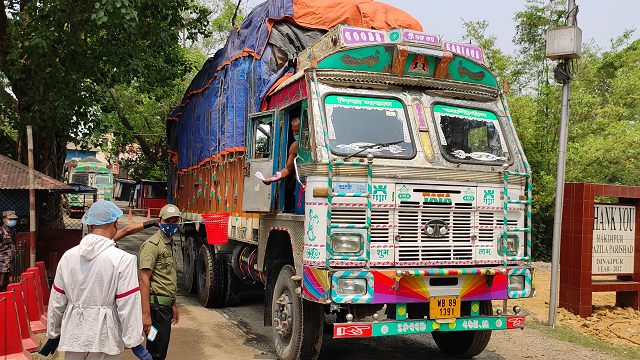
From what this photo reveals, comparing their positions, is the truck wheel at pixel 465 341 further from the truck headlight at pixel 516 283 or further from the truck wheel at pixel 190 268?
the truck wheel at pixel 190 268

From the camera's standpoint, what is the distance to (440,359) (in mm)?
6844

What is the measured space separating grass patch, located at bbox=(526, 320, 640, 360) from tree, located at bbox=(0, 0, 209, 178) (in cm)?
822

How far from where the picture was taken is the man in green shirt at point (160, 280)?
5078mm

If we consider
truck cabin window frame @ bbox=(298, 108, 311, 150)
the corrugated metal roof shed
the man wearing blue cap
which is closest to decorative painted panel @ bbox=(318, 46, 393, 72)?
truck cabin window frame @ bbox=(298, 108, 311, 150)

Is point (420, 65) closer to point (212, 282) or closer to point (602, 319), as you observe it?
point (212, 282)

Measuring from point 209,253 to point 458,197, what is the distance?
17.0ft

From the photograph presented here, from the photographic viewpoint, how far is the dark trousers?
5.09 metres

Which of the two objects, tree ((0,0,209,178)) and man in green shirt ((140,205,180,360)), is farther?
tree ((0,0,209,178))

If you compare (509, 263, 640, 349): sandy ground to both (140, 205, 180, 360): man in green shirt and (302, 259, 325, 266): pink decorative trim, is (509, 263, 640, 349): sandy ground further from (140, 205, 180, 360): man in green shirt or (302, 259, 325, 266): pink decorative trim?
(140, 205, 180, 360): man in green shirt

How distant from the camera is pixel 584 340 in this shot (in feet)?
26.4

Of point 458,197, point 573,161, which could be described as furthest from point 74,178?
point 458,197

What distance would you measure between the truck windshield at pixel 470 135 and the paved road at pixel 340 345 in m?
2.44

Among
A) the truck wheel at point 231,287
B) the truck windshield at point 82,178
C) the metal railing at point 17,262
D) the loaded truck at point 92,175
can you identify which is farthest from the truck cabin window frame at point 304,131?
the truck windshield at point 82,178

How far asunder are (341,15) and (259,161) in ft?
8.08
